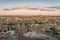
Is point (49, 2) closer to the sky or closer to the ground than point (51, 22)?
closer to the sky

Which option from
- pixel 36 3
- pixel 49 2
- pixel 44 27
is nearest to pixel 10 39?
pixel 44 27

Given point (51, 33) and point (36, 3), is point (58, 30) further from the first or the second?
point (36, 3)

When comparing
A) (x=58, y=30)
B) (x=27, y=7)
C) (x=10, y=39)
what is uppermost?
(x=27, y=7)

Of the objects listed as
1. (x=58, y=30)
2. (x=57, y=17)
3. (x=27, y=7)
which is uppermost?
(x=27, y=7)

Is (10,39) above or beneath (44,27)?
beneath

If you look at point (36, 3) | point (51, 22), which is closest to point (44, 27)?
point (51, 22)

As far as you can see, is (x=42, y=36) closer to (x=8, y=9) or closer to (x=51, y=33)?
(x=51, y=33)

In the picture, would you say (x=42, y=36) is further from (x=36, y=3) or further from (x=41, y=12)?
(x=36, y=3)


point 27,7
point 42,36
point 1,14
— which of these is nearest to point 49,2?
point 27,7
